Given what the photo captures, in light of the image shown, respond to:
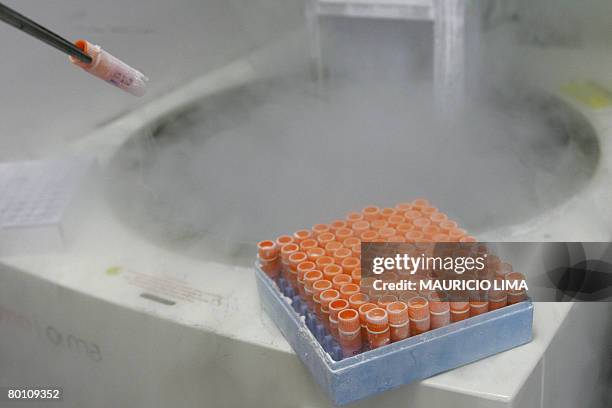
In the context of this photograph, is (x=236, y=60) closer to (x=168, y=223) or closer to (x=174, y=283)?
(x=168, y=223)

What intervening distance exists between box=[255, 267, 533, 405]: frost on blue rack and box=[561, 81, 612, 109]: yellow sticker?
1014mm

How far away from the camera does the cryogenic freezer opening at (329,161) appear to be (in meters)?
1.67

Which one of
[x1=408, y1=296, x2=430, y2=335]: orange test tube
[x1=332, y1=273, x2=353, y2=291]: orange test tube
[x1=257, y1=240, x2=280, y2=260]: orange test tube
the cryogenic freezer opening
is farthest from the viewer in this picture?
the cryogenic freezer opening

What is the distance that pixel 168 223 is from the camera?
1572mm

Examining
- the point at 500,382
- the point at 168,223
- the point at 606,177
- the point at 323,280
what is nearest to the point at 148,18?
the point at 168,223

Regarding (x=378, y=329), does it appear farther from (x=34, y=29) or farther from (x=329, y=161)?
(x=329, y=161)

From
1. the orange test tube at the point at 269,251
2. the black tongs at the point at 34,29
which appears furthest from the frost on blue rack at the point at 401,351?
the black tongs at the point at 34,29

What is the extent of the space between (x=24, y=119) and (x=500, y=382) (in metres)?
1.31

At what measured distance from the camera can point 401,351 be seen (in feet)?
3.17

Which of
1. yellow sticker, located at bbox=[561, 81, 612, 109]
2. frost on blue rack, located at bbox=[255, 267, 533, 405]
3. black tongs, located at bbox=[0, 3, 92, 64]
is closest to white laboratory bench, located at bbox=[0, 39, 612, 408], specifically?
frost on blue rack, located at bbox=[255, 267, 533, 405]

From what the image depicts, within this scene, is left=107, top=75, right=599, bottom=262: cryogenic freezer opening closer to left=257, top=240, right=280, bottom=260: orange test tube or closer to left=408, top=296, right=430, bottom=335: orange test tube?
left=257, top=240, right=280, bottom=260: orange test tube

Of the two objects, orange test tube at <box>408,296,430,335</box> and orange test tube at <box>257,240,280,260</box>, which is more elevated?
orange test tube at <box>257,240,280,260</box>

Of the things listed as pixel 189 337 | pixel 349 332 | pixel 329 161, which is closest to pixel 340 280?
pixel 349 332

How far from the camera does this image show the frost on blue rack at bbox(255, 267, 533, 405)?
37.6 inches
